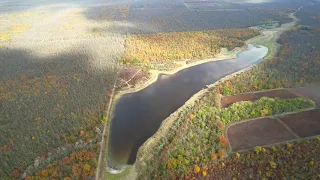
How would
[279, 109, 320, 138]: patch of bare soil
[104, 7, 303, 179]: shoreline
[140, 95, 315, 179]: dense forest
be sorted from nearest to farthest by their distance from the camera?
[140, 95, 315, 179]: dense forest → [104, 7, 303, 179]: shoreline → [279, 109, 320, 138]: patch of bare soil

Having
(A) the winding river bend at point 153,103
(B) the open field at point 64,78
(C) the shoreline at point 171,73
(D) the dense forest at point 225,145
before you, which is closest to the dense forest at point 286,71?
→ (D) the dense forest at point 225,145

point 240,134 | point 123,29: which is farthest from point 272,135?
point 123,29

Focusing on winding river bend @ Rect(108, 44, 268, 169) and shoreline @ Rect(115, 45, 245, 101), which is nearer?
winding river bend @ Rect(108, 44, 268, 169)

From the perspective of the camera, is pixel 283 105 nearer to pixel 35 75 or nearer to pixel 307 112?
pixel 307 112

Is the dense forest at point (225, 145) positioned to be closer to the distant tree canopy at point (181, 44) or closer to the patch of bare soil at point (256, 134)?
the patch of bare soil at point (256, 134)

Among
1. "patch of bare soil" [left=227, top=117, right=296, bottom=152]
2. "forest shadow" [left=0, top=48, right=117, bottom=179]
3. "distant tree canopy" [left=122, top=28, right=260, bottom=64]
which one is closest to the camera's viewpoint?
"patch of bare soil" [left=227, top=117, right=296, bottom=152]

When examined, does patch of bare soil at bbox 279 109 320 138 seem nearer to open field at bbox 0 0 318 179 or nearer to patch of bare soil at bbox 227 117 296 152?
patch of bare soil at bbox 227 117 296 152

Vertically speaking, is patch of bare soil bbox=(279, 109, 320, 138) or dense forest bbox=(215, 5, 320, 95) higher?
dense forest bbox=(215, 5, 320, 95)

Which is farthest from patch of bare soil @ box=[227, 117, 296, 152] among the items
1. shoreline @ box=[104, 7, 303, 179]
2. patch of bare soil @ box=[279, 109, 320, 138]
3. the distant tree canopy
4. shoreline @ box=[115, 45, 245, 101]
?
the distant tree canopy

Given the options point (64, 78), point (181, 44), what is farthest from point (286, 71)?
point (64, 78)
